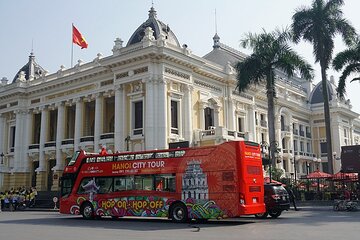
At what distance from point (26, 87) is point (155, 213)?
3345 cm

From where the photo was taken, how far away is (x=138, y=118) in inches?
1438

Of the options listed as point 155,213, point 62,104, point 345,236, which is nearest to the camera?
point 345,236

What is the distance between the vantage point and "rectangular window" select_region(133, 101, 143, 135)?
36.0 meters

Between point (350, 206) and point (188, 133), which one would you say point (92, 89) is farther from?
point (350, 206)

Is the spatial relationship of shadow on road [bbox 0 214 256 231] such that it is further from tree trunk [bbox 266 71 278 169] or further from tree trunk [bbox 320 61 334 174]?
Answer: tree trunk [bbox 320 61 334 174]

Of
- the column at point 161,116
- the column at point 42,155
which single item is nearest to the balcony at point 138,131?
the column at point 161,116

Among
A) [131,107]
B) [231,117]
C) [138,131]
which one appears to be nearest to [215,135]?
[231,117]

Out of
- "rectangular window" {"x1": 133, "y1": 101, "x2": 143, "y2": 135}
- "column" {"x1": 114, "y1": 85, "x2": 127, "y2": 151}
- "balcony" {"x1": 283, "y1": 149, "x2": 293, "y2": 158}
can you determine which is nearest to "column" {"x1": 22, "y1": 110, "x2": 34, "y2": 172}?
"column" {"x1": 114, "y1": 85, "x2": 127, "y2": 151}

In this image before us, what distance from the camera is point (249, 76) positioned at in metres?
34.3

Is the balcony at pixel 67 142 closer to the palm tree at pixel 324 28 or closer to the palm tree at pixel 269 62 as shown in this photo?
the palm tree at pixel 269 62

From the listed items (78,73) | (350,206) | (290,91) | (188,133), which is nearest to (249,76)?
(188,133)

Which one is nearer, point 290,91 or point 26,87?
point 26,87

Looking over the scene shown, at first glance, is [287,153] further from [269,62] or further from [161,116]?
[161,116]

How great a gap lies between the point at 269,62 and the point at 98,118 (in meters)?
16.8
